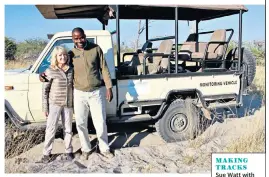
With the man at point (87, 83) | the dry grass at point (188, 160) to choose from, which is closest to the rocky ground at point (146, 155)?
the dry grass at point (188, 160)

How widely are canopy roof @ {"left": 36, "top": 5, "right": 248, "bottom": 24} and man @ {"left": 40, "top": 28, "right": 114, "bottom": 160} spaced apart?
0.87 meters

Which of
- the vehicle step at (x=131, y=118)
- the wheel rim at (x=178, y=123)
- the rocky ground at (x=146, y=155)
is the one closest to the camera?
the rocky ground at (x=146, y=155)

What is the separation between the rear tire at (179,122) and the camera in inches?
192

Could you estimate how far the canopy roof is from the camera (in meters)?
4.83

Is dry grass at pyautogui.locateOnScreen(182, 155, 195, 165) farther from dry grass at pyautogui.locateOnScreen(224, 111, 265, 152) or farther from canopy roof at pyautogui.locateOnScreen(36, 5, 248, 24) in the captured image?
canopy roof at pyautogui.locateOnScreen(36, 5, 248, 24)

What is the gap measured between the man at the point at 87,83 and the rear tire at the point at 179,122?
1100 millimetres

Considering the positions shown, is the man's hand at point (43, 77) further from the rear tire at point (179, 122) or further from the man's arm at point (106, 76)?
the rear tire at point (179, 122)

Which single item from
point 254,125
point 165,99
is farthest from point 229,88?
point 165,99

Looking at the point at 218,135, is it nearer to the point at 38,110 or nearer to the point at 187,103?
the point at 187,103

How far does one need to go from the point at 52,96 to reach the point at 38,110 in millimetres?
480

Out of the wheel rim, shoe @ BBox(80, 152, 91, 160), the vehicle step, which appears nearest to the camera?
shoe @ BBox(80, 152, 91, 160)

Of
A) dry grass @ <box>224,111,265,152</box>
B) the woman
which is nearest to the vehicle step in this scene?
the woman

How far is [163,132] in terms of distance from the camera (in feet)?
16.0

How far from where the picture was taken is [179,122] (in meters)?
5.01
